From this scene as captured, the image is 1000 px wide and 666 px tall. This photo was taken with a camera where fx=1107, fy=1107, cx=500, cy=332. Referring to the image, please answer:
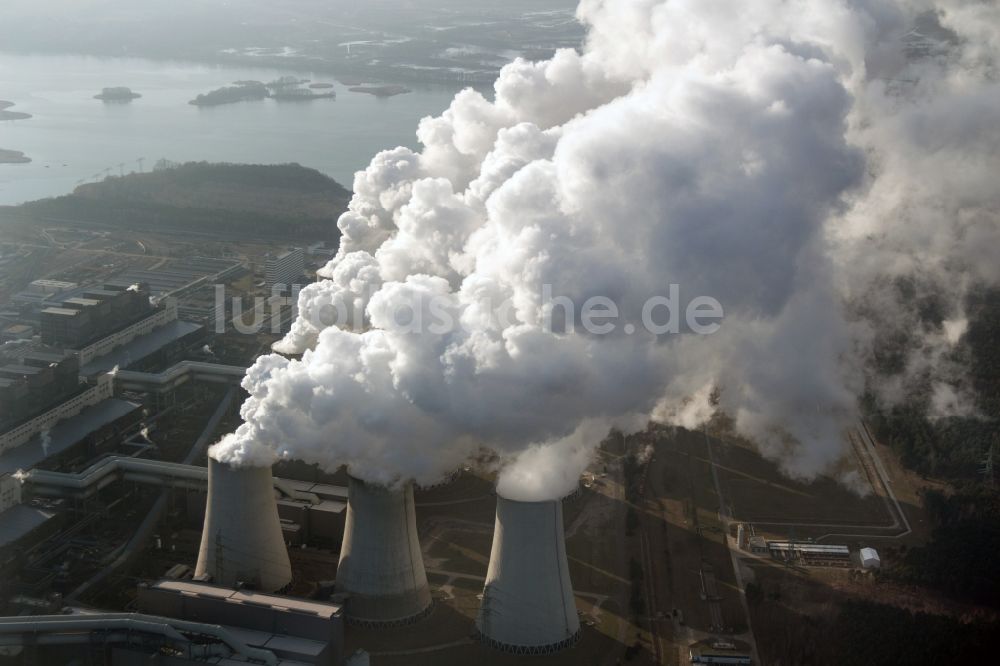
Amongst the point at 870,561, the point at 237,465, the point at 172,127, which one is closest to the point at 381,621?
the point at 237,465

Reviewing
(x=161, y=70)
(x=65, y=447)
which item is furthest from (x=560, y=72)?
(x=161, y=70)

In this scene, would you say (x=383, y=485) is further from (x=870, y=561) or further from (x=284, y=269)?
(x=284, y=269)

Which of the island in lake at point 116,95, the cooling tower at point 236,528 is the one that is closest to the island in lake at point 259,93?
the island in lake at point 116,95

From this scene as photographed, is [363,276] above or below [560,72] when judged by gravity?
below

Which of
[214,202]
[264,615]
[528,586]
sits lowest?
[214,202]

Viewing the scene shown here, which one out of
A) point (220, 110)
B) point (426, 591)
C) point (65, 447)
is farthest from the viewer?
point (220, 110)

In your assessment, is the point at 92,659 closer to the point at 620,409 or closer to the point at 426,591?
the point at 426,591

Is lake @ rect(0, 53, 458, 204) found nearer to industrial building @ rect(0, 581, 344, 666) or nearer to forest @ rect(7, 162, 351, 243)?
forest @ rect(7, 162, 351, 243)

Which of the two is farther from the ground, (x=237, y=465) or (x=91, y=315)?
(x=237, y=465)

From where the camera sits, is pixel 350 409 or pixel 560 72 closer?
pixel 350 409
